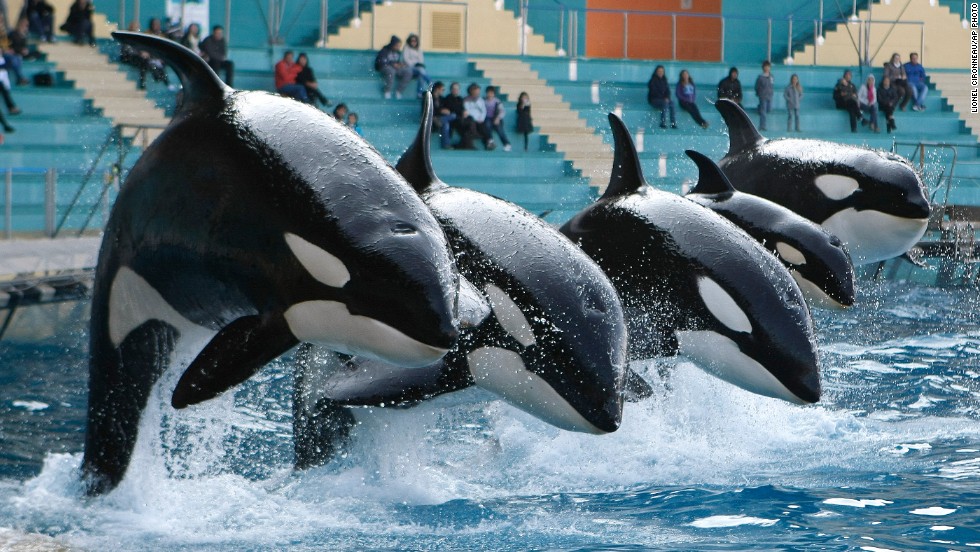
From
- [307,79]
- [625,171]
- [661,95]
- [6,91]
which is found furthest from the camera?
[661,95]

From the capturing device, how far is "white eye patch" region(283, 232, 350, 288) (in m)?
4.42

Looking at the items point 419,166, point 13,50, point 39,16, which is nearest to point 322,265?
point 419,166

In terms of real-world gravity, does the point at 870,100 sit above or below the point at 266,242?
above

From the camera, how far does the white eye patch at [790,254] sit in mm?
7547

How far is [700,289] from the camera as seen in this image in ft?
22.2

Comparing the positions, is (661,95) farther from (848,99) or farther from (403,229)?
(403,229)

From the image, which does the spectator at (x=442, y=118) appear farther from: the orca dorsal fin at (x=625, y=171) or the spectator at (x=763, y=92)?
the orca dorsal fin at (x=625, y=171)

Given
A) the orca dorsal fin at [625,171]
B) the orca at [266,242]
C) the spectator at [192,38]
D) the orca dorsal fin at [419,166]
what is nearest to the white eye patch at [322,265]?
the orca at [266,242]

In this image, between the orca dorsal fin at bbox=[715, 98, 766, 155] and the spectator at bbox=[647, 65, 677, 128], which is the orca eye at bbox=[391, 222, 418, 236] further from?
the spectator at bbox=[647, 65, 677, 128]

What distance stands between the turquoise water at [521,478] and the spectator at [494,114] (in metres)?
11.5

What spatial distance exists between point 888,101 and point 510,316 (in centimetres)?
1997

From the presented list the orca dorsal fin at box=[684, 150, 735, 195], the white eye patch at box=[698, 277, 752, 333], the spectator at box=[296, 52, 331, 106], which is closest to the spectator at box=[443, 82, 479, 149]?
the spectator at box=[296, 52, 331, 106]

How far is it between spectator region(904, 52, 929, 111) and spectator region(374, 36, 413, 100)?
10.5 m

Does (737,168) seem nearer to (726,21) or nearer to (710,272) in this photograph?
(710,272)
